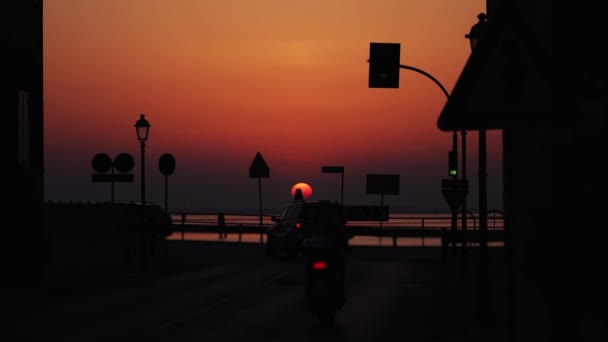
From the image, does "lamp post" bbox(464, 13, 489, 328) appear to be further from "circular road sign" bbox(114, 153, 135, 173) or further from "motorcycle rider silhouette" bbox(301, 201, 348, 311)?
"circular road sign" bbox(114, 153, 135, 173)

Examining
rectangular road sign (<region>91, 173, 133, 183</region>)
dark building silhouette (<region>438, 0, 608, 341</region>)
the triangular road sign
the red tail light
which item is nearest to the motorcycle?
the red tail light

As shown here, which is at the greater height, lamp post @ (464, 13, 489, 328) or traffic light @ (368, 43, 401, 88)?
traffic light @ (368, 43, 401, 88)

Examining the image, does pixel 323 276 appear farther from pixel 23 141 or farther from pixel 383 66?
pixel 23 141

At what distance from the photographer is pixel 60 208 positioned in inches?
1877

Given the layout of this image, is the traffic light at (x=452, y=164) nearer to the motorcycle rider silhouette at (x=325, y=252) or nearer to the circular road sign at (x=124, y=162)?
the circular road sign at (x=124, y=162)

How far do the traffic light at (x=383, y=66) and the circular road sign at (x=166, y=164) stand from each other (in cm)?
1044

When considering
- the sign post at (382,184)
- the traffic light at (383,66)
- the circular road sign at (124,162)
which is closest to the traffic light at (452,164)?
the traffic light at (383,66)

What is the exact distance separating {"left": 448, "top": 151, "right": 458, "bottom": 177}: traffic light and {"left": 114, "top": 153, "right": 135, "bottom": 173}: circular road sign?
33.8 feet

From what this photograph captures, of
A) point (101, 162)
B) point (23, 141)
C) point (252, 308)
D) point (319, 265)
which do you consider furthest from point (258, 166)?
point (319, 265)

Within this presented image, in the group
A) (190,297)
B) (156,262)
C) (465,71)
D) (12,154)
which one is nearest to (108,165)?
(156,262)

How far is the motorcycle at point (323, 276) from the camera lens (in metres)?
14.8

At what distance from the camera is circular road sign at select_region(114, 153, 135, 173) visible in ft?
102

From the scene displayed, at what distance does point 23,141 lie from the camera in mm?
24422

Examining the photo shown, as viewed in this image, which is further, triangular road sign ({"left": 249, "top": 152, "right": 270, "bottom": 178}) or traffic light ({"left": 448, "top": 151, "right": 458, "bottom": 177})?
triangular road sign ({"left": 249, "top": 152, "right": 270, "bottom": 178})
